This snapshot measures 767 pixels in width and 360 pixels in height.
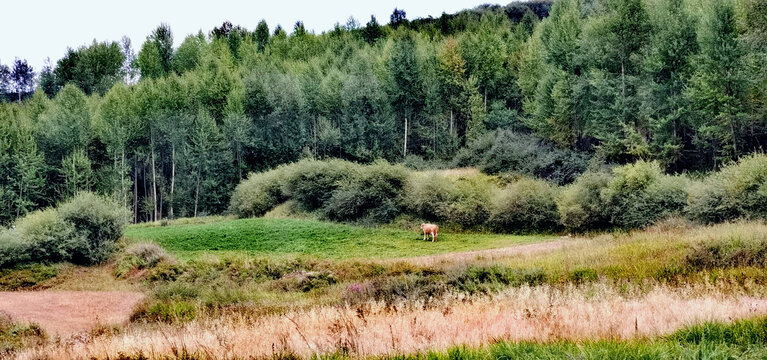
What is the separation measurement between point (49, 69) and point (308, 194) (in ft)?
259

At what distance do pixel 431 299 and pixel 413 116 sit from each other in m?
48.5

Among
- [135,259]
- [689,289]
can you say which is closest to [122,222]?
[135,259]

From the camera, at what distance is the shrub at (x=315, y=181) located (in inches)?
1590

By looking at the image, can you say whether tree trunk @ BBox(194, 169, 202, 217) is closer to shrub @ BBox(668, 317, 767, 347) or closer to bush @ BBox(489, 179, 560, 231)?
bush @ BBox(489, 179, 560, 231)

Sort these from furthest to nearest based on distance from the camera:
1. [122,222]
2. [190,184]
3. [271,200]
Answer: [190,184] < [271,200] < [122,222]

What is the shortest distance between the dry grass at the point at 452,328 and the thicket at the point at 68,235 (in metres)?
17.8

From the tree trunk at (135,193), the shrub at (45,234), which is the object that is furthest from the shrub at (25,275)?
the tree trunk at (135,193)

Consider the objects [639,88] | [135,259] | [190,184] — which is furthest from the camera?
[190,184]

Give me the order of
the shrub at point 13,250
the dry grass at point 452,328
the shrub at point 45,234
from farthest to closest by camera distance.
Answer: the shrub at point 45,234, the shrub at point 13,250, the dry grass at point 452,328

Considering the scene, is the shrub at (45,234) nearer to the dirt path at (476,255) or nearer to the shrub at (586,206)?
the dirt path at (476,255)

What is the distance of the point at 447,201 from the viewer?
34844mm

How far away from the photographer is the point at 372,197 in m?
36.6

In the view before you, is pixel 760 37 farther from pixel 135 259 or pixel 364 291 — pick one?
pixel 135 259

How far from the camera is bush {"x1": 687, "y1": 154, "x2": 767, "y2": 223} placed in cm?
2308
